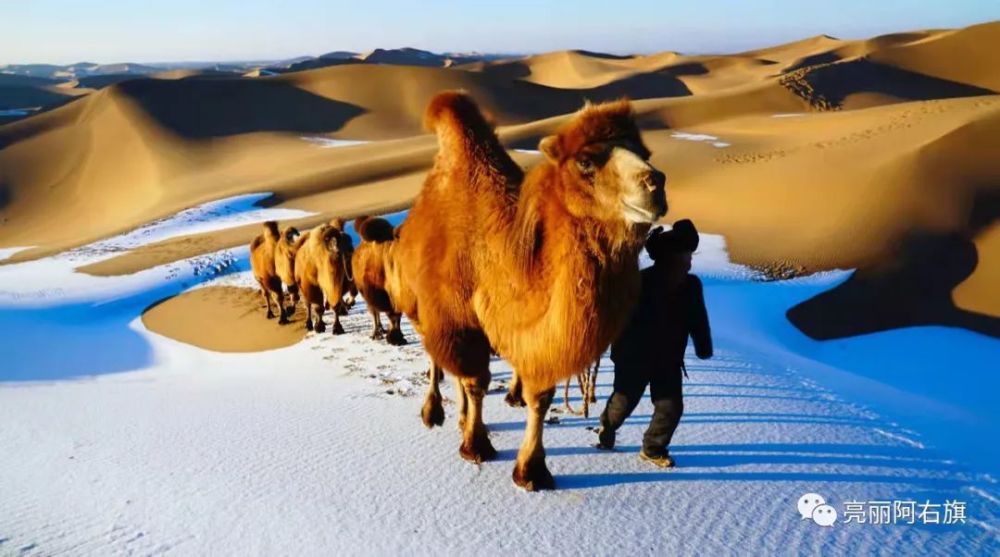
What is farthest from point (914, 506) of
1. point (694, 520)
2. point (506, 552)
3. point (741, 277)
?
point (741, 277)

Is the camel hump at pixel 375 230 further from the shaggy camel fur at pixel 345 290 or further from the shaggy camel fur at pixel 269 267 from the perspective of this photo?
the shaggy camel fur at pixel 269 267

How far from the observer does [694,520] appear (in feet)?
13.1

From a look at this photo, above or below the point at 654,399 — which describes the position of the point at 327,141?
below

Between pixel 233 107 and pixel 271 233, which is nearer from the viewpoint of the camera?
pixel 271 233

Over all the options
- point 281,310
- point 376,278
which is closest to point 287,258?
point 281,310

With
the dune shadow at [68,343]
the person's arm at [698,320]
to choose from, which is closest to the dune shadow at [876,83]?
the dune shadow at [68,343]

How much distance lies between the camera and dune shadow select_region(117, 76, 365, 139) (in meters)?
50.8

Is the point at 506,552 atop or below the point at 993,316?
atop

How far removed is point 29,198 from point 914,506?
146 ft

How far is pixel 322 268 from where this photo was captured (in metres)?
9.34

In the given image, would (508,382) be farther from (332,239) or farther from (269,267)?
(269,267)

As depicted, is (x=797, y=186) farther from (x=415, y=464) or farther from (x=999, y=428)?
(x=415, y=464)

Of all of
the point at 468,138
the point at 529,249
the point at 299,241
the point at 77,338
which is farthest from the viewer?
the point at 77,338

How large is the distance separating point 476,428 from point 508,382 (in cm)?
193
